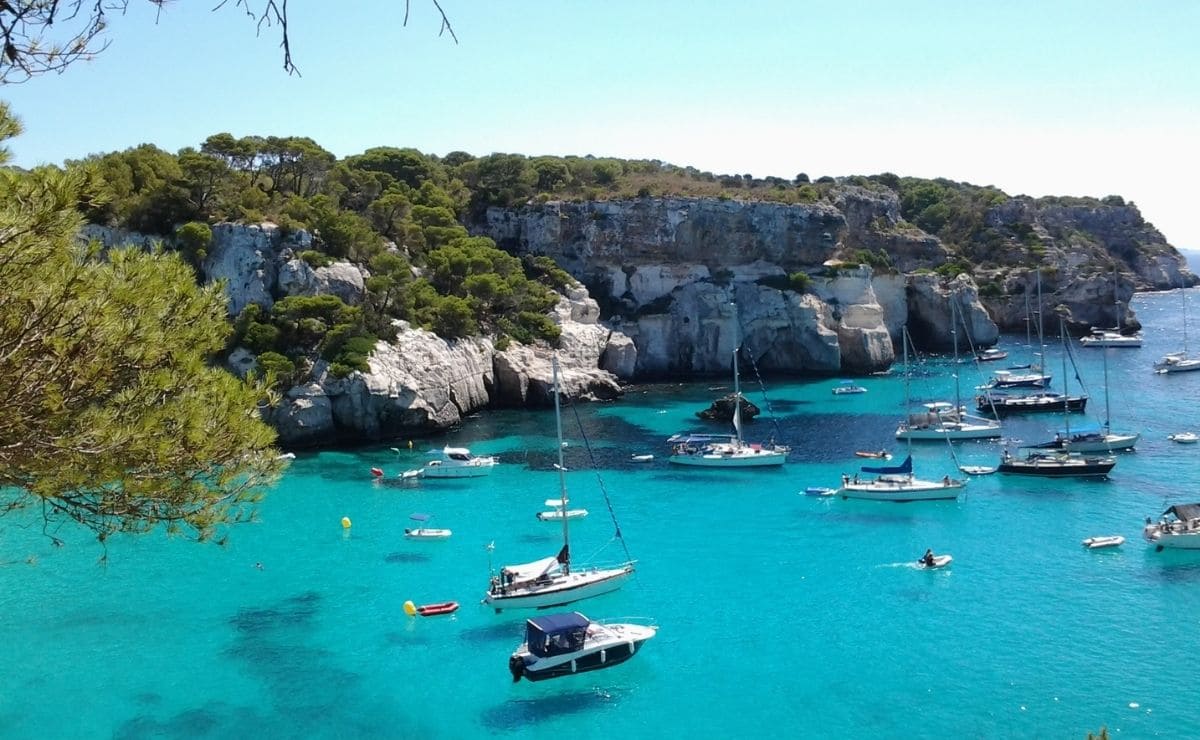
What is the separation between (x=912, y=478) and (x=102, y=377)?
108 feet

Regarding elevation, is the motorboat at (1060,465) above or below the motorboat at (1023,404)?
below

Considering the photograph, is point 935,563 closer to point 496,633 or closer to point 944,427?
point 496,633

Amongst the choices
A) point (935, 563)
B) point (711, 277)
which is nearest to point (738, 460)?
point (935, 563)

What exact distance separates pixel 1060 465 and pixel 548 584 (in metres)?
24.9

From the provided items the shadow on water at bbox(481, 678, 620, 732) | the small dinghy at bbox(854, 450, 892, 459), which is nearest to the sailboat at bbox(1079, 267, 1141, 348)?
the small dinghy at bbox(854, 450, 892, 459)

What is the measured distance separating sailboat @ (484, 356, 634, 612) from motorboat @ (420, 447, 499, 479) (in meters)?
14.2

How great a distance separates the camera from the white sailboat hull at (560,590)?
24.2m

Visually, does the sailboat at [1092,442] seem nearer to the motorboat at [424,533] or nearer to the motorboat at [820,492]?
the motorboat at [820,492]

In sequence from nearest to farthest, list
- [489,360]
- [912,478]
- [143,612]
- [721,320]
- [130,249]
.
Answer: [130,249] < [143,612] < [912,478] < [489,360] < [721,320]

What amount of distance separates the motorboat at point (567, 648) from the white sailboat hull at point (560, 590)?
2.76 meters

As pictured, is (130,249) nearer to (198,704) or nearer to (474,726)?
(474,726)

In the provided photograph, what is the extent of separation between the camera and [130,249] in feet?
30.8

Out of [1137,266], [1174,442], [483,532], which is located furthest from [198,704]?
[1137,266]

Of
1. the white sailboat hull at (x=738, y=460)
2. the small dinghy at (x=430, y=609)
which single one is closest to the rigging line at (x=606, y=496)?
the white sailboat hull at (x=738, y=460)
